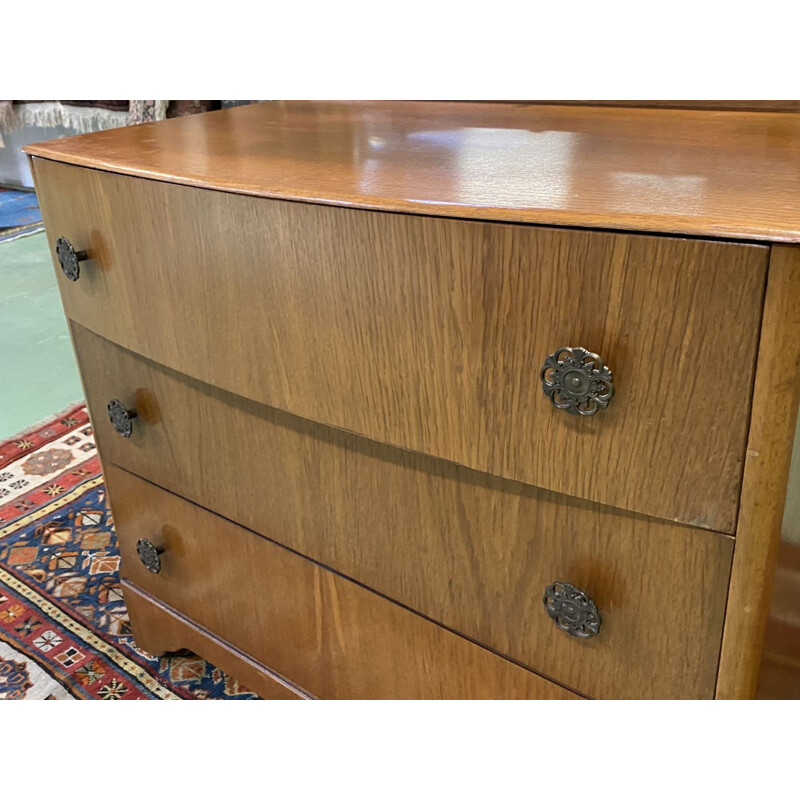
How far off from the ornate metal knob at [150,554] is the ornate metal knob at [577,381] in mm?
720

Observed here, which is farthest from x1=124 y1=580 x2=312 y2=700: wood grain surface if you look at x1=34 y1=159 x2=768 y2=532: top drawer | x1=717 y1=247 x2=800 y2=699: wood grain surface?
x1=717 y1=247 x2=800 y2=699: wood grain surface

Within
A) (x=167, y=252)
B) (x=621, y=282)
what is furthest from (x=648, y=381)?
(x=167, y=252)

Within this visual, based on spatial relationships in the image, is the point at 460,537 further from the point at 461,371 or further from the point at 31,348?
the point at 31,348

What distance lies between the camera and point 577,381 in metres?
0.55

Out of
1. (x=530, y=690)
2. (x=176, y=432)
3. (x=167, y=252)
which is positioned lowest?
(x=530, y=690)

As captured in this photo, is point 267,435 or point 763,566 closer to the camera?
point 763,566

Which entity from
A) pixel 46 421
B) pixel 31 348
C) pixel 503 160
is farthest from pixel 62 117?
pixel 503 160

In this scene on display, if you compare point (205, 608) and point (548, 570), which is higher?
point (548, 570)

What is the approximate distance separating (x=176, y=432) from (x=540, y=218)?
23.4 inches

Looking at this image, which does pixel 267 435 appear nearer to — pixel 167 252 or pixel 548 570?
pixel 167 252

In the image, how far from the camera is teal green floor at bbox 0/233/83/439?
2006mm

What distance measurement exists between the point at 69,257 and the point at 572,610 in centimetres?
66

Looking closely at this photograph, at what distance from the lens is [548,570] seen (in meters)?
0.67

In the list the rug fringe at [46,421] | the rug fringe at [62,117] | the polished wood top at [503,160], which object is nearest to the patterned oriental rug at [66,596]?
the rug fringe at [46,421]
